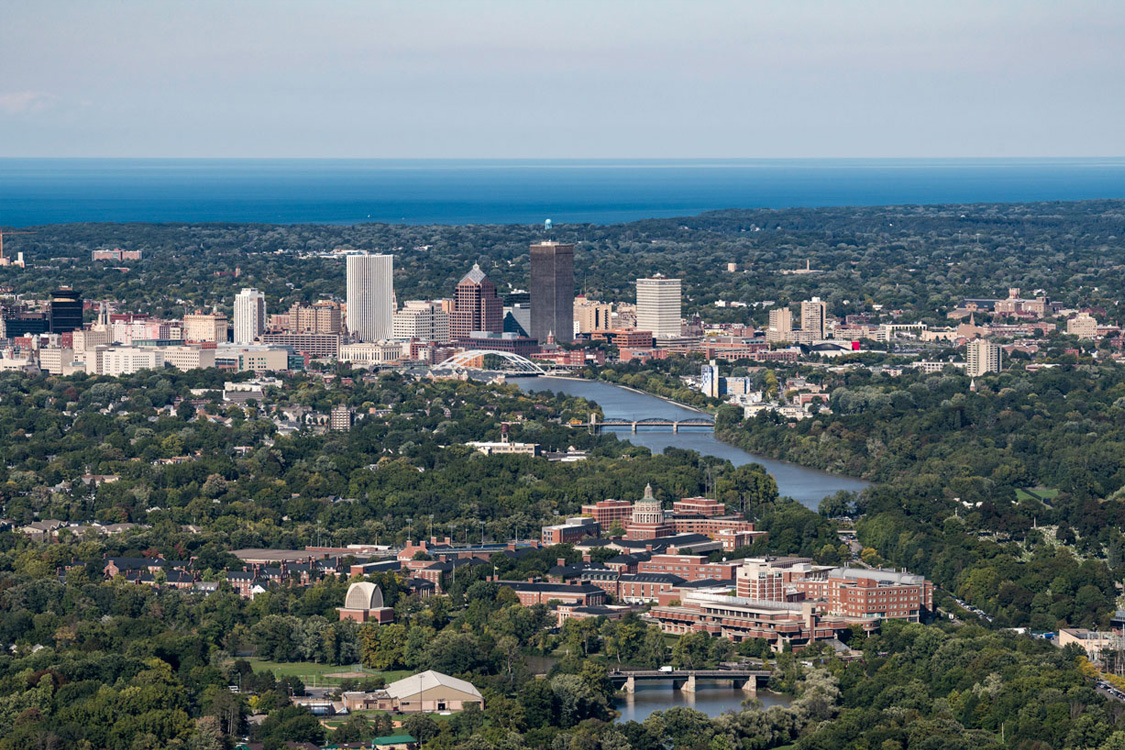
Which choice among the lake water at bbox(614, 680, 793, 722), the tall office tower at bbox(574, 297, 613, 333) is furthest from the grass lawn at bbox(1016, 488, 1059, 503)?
the tall office tower at bbox(574, 297, 613, 333)

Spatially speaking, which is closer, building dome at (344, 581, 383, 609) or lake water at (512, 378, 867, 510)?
building dome at (344, 581, 383, 609)

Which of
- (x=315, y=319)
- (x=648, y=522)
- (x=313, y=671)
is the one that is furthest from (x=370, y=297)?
(x=313, y=671)

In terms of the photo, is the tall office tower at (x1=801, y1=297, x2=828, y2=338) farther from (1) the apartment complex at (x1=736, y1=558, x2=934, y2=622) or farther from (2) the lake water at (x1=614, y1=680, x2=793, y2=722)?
(2) the lake water at (x1=614, y1=680, x2=793, y2=722)

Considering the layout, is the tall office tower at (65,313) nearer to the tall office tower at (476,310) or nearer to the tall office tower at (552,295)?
the tall office tower at (476,310)

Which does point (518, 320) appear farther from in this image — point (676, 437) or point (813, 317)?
point (676, 437)

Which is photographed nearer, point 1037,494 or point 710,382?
point 1037,494
